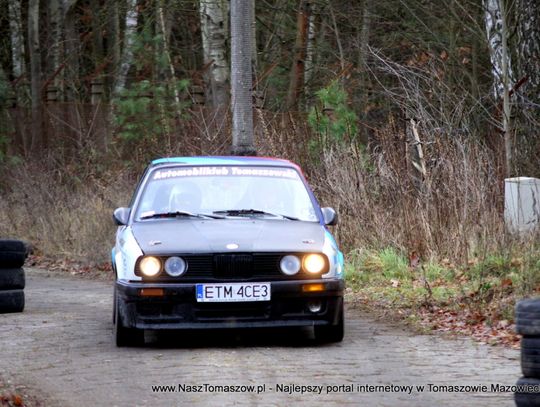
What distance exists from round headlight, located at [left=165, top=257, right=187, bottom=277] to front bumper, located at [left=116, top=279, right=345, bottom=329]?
11cm

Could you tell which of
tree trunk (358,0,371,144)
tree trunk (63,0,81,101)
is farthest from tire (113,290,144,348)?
tree trunk (63,0,81,101)

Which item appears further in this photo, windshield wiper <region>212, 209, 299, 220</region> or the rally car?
windshield wiper <region>212, 209, 299, 220</region>

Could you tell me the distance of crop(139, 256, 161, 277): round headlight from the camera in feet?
35.2

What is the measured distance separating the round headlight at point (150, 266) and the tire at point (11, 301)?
3414 millimetres

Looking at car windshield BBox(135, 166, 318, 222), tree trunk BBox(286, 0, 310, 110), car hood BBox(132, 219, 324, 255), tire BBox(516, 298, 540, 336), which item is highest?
tree trunk BBox(286, 0, 310, 110)

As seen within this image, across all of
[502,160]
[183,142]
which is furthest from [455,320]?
[183,142]

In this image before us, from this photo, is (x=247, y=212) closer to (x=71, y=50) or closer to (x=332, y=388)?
(x=332, y=388)

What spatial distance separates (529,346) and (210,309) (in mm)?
3705

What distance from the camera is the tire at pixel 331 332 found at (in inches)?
435

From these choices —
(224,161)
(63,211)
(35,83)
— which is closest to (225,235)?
(224,161)

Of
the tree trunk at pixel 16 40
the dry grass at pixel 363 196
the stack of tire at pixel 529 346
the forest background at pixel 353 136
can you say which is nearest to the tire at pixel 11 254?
the forest background at pixel 353 136

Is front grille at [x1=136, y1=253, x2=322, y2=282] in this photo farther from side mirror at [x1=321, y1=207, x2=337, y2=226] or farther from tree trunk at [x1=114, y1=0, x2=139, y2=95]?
tree trunk at [x1=114, y1=0, x2=139, y2=95]

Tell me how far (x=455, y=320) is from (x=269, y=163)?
2.19 metres

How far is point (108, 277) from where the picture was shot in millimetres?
19422
